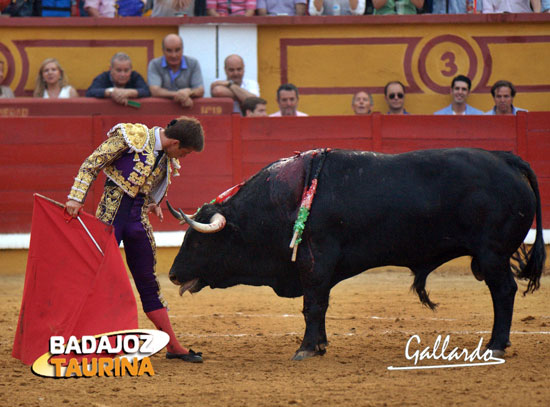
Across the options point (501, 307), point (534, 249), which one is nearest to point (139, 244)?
point (501, 307)

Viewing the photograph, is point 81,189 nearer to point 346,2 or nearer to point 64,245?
point 64,245

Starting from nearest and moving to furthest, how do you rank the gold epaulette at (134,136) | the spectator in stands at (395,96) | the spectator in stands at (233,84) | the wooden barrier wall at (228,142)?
the gold epaulette at (134,136) < the wooden barrier wall at (228,142) < the spectator in stands at (233,84) < the spectator in stands at (395,96)

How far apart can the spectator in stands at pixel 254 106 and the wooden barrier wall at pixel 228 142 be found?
0.10 meters

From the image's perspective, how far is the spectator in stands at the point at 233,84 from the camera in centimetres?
816

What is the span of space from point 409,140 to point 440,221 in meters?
3.63

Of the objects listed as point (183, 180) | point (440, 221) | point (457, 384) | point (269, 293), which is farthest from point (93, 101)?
point (457, 384)

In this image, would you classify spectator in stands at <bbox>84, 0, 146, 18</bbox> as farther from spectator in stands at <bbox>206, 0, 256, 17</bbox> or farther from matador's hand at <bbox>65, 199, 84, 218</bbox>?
matador's hand at <bbox>65, 199, 84, 218</bbox>

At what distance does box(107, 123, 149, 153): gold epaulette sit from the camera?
4270 mm

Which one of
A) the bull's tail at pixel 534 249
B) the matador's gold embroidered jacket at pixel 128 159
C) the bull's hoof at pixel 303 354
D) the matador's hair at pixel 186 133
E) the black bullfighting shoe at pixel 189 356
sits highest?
the matador's hair at pixel 186 133

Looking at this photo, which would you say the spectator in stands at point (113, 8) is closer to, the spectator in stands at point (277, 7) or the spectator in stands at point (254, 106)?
the spectator in stands at point (277, 7)

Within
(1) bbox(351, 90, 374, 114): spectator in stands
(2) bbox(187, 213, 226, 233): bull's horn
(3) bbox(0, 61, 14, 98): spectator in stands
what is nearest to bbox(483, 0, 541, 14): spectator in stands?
(1) bbox(351, 90, 374, 114): spectator in stands

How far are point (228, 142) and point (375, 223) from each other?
3628mm

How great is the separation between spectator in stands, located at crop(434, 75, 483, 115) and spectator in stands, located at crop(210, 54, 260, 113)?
180 centimetres

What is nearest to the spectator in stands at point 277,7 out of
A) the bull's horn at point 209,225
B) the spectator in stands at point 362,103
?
the spectator in stands at point 362,103
